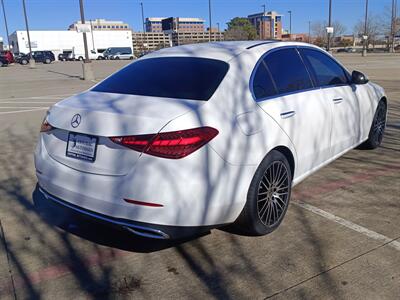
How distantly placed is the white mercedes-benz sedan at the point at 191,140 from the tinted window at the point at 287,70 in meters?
0.01

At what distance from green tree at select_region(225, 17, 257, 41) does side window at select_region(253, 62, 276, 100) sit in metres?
60.3

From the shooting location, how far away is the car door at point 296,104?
346cm

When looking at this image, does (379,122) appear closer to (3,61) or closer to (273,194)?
(273,194)

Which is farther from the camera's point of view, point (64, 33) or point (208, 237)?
point (64, 33)

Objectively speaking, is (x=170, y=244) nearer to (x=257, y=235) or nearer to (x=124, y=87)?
(x=257, y=235)

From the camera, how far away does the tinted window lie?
12.1 feet

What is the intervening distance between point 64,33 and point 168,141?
87936 millimetres

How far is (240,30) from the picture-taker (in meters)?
77.1

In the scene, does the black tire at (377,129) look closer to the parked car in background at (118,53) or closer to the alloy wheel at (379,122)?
the alloy wheel at (379,122)

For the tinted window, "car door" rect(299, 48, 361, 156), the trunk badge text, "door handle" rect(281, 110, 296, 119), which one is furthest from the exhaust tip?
"car door" rect(299, 48, 361, 156)

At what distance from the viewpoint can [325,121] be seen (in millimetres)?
4137

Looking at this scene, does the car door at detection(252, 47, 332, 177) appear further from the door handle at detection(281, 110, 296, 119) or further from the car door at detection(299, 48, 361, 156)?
the car door at detection(299, 48, 361, 156)

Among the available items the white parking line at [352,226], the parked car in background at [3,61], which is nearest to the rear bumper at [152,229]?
the white parking line at [352,226]

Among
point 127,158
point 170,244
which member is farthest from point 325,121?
point 127,158
